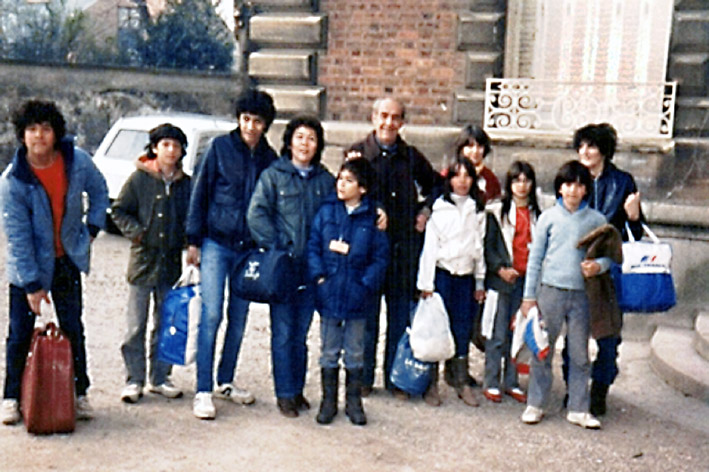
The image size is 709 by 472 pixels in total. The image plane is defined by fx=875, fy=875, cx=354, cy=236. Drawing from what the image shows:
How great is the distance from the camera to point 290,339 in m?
5.37

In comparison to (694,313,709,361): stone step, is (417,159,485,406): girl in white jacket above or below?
above

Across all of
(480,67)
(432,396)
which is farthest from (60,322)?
(480,67)

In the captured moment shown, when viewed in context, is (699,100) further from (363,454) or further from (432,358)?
(363,454)

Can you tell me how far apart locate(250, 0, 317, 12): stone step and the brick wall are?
0.15 meters

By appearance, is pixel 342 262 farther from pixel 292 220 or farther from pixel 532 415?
pixel 532 415

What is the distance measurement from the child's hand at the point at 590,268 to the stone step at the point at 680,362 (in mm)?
1539

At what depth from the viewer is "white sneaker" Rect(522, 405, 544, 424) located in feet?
17.9

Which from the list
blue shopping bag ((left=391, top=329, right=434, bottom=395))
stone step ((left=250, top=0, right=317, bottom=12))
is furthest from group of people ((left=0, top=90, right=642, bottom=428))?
stone step ((left=250, top=0, right=317, bottom=12))

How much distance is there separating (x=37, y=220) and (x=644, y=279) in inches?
141

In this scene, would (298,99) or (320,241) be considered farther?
(298,99)

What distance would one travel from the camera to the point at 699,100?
884 centimetres

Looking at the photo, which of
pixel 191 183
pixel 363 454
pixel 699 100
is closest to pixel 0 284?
pixel 191 183

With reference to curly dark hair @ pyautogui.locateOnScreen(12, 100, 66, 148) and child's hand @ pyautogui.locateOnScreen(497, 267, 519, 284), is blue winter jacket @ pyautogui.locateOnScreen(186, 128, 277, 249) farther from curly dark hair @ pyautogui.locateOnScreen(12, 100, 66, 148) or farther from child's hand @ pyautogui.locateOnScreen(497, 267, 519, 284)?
child's hand @ pyautogui.locateOnScreen(497, 267, 519, 284)

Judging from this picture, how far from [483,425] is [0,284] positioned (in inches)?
221
